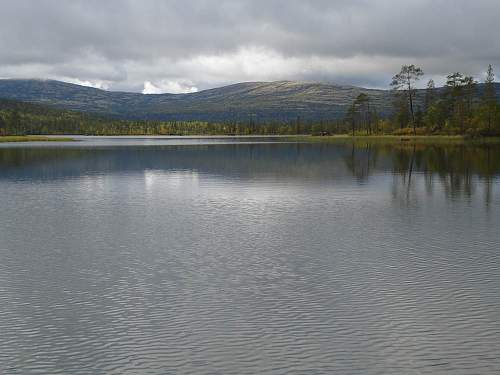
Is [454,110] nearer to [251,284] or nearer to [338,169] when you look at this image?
[338,169]

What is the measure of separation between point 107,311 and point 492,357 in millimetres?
11228

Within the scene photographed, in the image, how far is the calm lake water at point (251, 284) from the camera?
15.2 m

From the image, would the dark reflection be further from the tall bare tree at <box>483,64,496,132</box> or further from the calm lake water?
the tall bare tree at <box>483,64,496,132</box>

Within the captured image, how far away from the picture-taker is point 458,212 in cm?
3706

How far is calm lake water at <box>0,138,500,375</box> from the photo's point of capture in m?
15.2

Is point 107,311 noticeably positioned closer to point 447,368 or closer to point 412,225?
point 447,368

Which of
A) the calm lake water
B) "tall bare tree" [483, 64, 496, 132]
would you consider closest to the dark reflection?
the calm lake water

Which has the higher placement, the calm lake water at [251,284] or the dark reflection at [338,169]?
the dark reflection at [338,169]

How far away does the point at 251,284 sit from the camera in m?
21.4

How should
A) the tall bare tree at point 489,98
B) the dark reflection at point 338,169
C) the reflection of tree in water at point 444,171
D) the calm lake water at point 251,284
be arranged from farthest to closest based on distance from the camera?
the tall bare tree at point 489,98 < the dark reflection at point 338,169 < the reflection of tree in water at point 444,171 < the calm lake water at point 251,284

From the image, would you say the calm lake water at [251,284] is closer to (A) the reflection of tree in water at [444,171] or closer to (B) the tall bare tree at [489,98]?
(A) the reflection of tree in water at [444,171]

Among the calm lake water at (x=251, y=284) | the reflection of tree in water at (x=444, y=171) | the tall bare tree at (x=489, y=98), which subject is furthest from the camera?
the tall bare tree at (x=489, y=98)

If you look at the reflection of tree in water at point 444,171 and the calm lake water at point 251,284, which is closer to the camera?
the calm lake water at point 251,284

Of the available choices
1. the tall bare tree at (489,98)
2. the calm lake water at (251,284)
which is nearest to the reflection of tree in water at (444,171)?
the calm lake water at (251,284)
